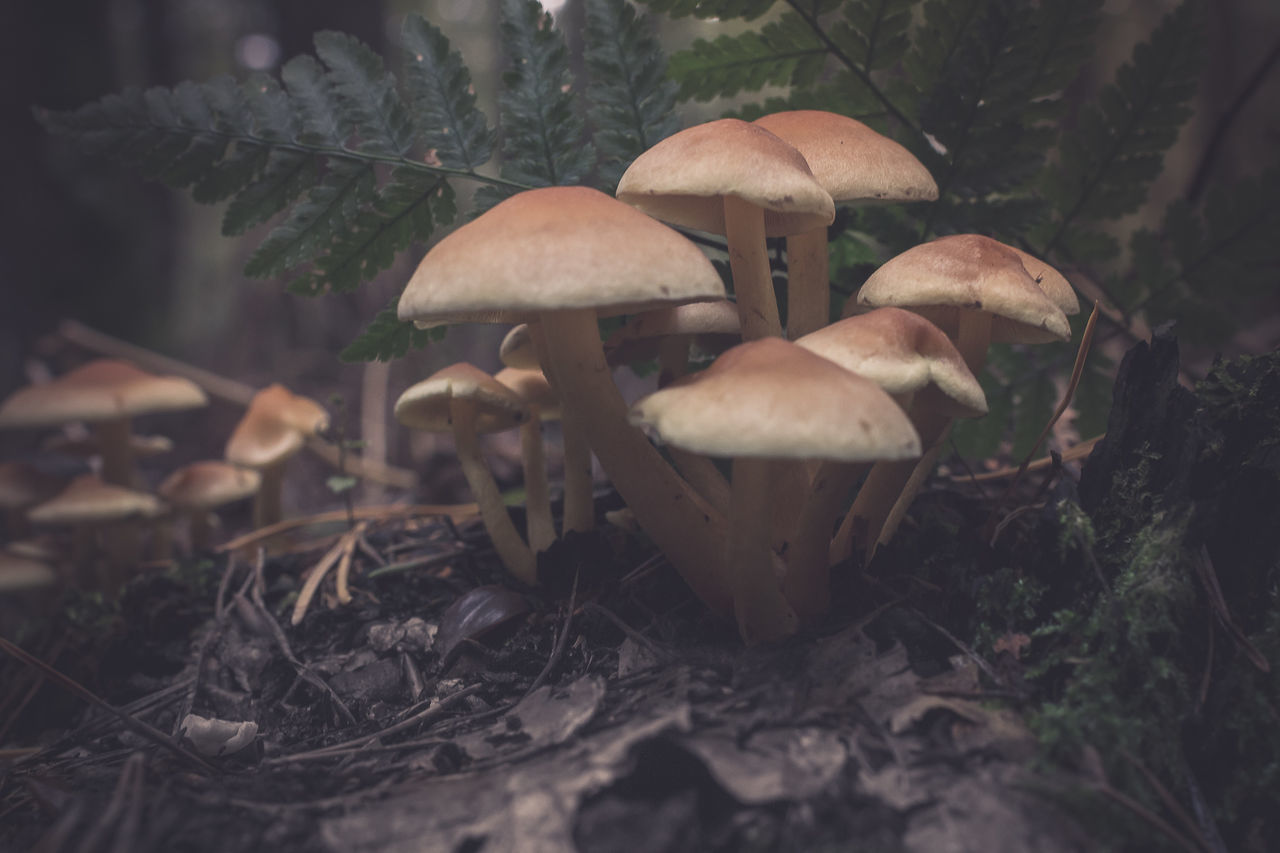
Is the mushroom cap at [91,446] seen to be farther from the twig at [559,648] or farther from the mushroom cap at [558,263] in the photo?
the mushroom cap at [558,263]

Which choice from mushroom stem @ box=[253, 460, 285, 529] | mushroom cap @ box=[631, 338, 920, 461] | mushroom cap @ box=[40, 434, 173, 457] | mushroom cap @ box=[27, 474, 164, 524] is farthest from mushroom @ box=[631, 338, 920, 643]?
mushroom cap @ box=[40, 434, 173, 457]

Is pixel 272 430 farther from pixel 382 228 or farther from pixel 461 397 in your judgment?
pixel 461 397

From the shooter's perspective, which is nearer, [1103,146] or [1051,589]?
[1051,589]

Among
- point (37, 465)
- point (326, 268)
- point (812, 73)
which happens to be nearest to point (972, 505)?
point (812, 73)

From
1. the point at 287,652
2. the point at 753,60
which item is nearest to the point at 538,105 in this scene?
the point at 753,60

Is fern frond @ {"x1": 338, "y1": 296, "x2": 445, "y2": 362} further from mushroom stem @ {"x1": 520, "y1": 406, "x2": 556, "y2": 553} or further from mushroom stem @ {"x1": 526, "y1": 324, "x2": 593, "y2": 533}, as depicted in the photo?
mushroom stem @ {"x1": 526, "y1": 324, "x2": 593, "y2": 533}

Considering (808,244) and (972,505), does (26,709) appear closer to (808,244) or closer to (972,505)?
(808,244)
